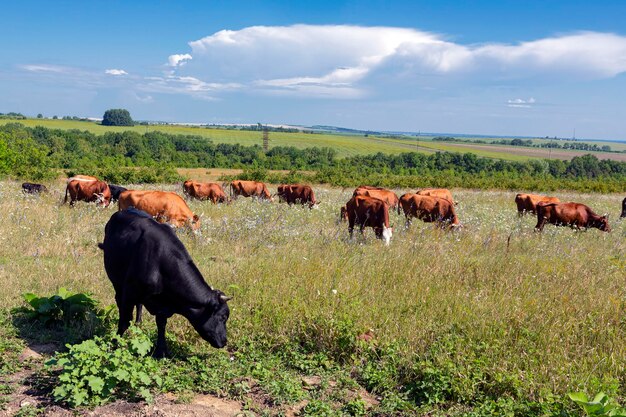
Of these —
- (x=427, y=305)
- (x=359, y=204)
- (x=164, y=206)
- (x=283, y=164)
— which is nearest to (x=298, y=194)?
(x=359, y=204)

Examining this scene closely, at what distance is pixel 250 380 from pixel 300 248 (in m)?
4.79

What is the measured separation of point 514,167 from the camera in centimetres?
7512

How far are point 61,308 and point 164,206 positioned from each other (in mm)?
8241

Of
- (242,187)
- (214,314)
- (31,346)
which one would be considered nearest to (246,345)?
(214,314)

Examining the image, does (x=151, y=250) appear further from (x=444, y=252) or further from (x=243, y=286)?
(x=444, y=252)

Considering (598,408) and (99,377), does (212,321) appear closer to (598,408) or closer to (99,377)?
(99,377)

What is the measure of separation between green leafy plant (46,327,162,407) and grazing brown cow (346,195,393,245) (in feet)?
Result: 28.2

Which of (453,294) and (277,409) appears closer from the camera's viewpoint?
(277,409)

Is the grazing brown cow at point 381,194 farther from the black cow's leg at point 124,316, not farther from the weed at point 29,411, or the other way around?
the weed at point 29,411

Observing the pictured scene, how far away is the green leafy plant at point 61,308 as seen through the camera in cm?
677

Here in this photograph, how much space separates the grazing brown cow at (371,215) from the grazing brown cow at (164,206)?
4.53 meters

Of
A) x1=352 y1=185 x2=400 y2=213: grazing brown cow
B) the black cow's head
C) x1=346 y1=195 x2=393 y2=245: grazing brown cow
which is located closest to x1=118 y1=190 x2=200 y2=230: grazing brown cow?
x1=346 y1=195 x2=393 y2=245: grazing brown cow

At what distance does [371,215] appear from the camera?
14.4 meters

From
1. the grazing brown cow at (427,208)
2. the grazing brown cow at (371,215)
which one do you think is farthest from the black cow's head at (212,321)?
the grazing brown cow at (427,208)
